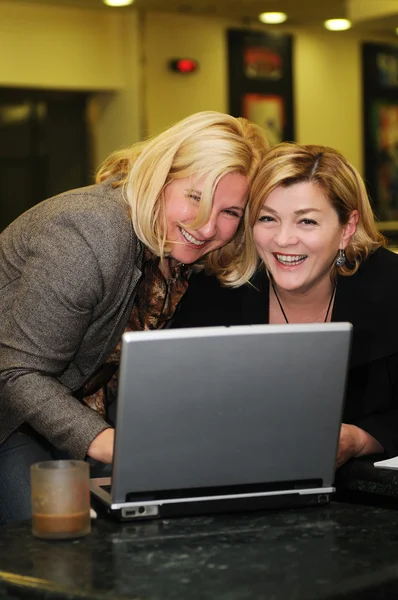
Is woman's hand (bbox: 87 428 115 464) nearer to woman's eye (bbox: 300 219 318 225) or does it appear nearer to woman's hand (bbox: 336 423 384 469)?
woman's hand (bbox: 336 423 384 469)

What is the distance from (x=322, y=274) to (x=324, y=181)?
229 mm

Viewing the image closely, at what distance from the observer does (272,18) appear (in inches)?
263

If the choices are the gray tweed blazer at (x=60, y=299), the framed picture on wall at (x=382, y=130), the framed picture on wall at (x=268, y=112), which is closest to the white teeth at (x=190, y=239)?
the gray tweed blazer at (x=60, y=299)

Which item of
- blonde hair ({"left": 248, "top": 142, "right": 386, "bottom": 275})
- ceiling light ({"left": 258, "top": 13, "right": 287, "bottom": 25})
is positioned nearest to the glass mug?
blonde hair ({"left": 248, "top": 142, "right": 386, "bottom": 275})

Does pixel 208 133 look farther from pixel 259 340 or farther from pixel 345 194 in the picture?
pixel 259 340

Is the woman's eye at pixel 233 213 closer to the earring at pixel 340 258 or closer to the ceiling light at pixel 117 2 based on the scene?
the earring at pixel 340 258

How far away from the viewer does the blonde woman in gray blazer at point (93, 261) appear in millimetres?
1919

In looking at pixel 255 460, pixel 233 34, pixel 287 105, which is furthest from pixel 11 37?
pixel 255 460

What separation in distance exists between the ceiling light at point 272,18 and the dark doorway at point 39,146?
52.4 inches

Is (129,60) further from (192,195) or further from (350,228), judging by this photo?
(192,195)

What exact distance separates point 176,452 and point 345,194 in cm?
102

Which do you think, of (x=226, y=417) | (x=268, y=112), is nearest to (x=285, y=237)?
(x=226, y=417)

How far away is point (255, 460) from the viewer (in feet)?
4.83

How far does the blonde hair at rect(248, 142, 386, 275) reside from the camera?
7.22 ft
